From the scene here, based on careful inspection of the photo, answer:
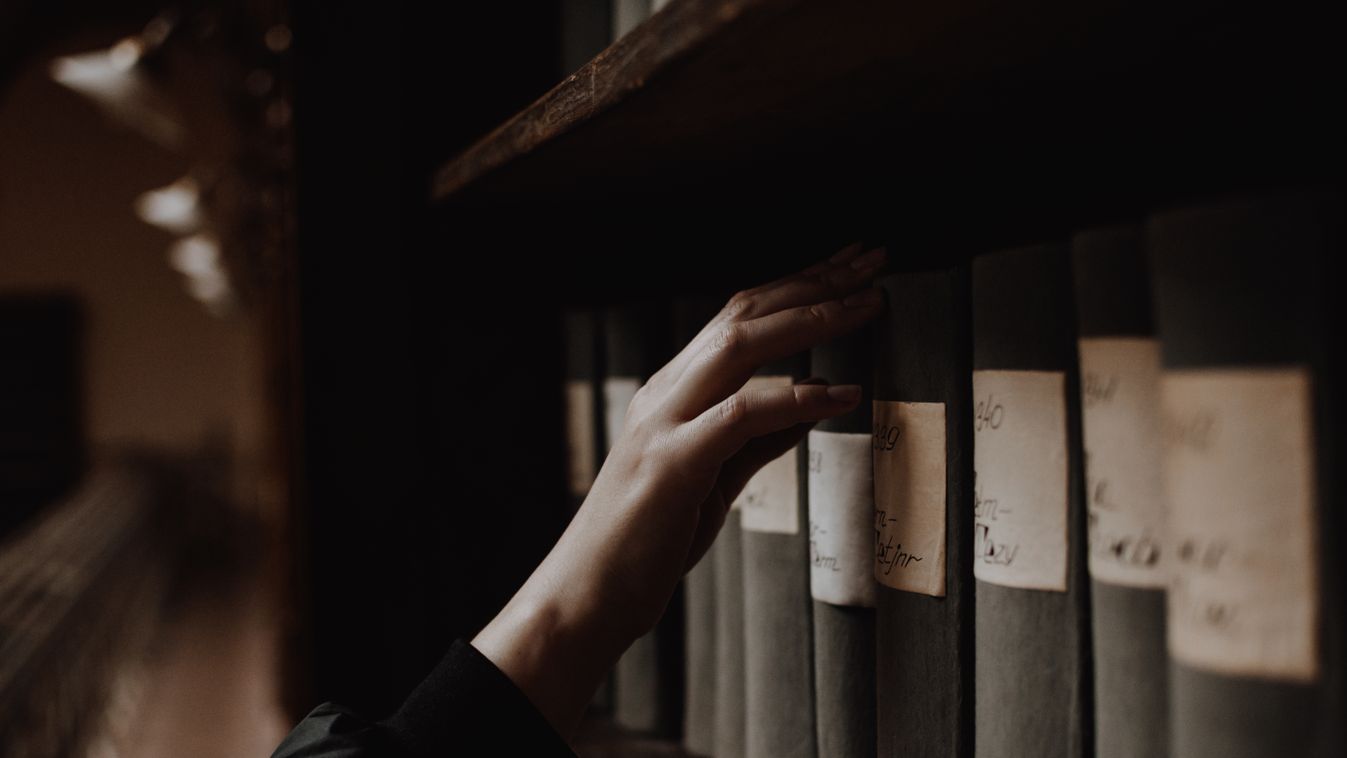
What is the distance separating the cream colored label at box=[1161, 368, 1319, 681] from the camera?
13.4 inches

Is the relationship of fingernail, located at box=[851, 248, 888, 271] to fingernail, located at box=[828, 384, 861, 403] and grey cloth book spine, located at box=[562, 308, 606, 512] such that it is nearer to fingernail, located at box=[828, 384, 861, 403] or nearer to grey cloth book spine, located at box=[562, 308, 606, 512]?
fingernail, located at box=[828, 384, 861, 403]

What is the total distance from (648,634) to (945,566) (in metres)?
0.40

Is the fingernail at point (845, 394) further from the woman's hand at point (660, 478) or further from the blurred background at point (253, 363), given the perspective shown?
the blurred background at point (253, 363)

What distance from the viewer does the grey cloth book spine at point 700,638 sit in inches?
30.5

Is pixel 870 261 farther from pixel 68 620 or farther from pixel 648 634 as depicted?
pixel 68 620

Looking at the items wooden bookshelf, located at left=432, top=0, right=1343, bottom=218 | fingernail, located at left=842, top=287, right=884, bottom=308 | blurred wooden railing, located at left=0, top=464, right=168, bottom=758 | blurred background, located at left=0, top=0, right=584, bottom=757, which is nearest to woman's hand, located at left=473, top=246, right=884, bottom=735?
fingernail, located at left=842, top=287, right=884, bottom=308

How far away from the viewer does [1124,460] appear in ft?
1.38

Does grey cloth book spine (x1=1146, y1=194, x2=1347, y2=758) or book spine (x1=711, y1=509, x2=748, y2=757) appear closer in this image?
grey cloth book spine (x1=1146, y1=194, x2=1347, y2=758)

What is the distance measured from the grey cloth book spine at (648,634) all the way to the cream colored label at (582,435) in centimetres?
5

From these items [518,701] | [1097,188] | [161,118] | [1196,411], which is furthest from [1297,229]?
[161,118]

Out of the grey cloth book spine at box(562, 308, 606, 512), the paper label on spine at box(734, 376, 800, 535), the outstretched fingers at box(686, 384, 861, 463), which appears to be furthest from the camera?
the grey cloth book spine at box(562, 308, 606, 512)

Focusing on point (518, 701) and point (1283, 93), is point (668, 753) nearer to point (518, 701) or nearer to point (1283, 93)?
point (518, 701)

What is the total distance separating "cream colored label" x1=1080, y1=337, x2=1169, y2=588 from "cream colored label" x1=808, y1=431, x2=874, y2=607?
169 millimetres

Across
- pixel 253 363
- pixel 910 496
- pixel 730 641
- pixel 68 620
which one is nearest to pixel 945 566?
pixel 910 496
